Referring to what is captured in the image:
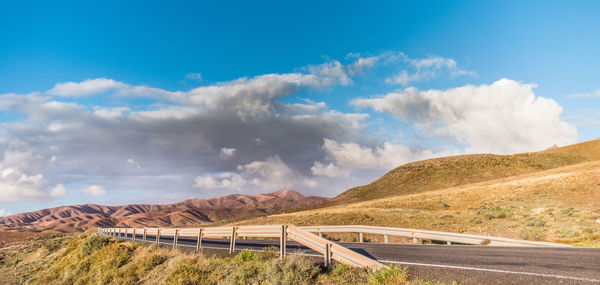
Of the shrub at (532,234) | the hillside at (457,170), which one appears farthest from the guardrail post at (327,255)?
the hillside at (457,170)

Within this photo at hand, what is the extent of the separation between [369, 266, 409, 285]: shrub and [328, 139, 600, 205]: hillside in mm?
77942

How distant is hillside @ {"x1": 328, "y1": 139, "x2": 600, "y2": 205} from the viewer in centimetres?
8562

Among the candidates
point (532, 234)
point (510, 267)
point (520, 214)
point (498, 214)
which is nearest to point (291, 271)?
point (510, 267)

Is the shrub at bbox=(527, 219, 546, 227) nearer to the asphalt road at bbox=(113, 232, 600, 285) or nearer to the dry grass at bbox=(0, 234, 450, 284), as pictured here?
the asphalt road at bbox=(113, 232, 600, 285)

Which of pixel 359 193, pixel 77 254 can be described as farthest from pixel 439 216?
pixel 359 193

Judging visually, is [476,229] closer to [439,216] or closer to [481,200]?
[439,216]

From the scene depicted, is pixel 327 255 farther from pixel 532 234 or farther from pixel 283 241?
pixel 532 234

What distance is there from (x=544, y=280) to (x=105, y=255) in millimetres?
19793

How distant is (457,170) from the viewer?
94062 millimetres

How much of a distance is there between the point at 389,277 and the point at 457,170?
96.5 m

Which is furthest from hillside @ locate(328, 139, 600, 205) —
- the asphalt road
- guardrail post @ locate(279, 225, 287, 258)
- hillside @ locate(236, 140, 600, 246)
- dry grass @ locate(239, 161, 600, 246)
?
guardrail post @ locate(279, 225, 287, 258)

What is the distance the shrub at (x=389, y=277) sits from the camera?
717 centimetres

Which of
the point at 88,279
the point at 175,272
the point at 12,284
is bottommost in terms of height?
the point at 12,284

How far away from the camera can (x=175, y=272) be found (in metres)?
11.3
